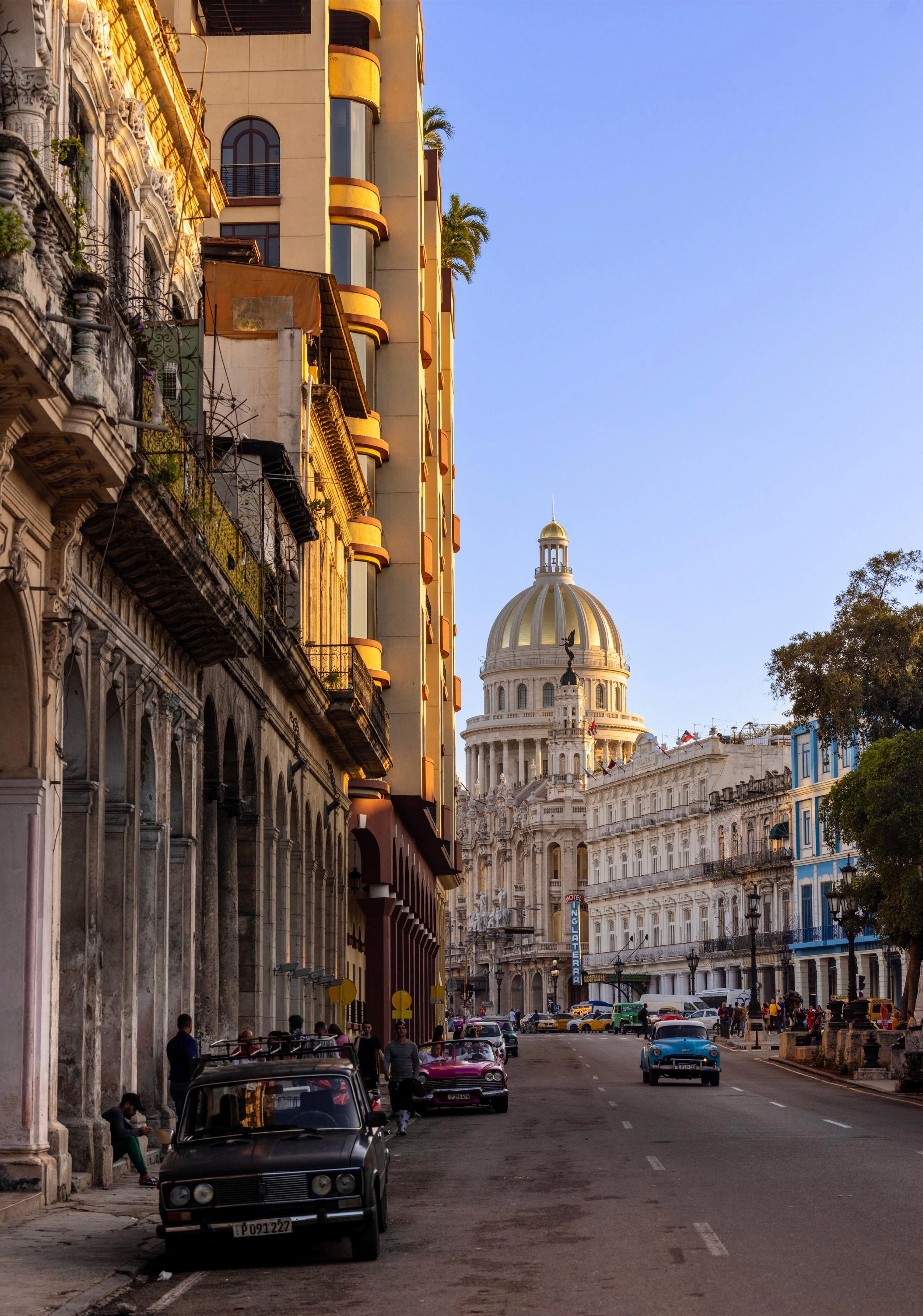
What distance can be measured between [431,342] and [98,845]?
137 ft

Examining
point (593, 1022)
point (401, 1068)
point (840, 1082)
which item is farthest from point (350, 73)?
point (593, 1022)

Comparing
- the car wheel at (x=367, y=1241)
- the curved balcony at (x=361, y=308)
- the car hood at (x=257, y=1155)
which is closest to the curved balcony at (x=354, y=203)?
the curved balcony at (x=361, y=308)

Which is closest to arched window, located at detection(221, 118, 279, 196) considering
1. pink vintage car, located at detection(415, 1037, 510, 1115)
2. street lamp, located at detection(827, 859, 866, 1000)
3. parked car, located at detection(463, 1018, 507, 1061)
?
pink vintage car, located at detection(415, 1037, 510, 1115)

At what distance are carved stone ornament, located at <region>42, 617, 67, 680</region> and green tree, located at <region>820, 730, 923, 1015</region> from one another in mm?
25167

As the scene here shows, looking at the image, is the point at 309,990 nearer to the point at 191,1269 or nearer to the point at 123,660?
the point at 123,660

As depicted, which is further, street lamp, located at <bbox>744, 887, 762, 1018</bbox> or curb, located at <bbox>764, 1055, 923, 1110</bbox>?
street lamp, located at <bbox>744, 887, 762, 1018</bbox>

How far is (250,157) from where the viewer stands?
4178 centimetres

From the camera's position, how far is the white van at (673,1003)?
90.7 meters

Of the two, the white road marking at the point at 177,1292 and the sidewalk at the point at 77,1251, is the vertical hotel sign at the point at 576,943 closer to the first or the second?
the sidewalk at the point at 77,1251

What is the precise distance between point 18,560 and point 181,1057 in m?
7.12

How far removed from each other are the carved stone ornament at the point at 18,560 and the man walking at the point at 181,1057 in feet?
21.5

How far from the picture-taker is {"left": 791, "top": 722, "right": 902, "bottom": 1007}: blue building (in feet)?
266

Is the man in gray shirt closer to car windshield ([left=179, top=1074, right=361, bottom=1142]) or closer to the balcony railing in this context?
car windshield ([left=179, top=1074, right=361, bottom=1142])

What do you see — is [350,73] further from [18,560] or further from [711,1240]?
[711,1240]
